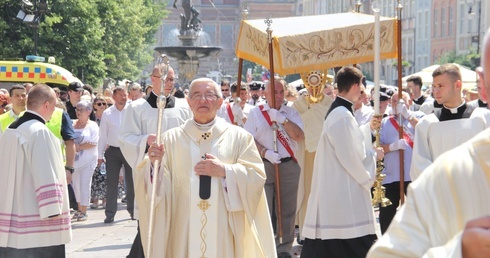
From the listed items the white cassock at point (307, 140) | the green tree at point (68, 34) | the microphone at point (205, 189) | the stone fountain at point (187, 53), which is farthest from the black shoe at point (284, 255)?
the green tree at point (68, 34)

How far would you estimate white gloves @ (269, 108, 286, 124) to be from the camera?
11.2m

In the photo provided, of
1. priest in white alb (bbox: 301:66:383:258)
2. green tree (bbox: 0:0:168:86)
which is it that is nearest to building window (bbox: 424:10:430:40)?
green tree (bbox: 0:0:168:86)

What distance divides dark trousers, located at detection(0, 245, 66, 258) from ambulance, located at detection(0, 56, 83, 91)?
1894 centimetres

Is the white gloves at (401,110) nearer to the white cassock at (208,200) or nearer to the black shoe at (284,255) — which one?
the black shoe at (284,255)

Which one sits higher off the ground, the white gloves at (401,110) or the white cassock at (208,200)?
the white gloves at (401,110)

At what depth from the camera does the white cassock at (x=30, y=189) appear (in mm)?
8273

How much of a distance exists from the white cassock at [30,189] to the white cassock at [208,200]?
3.16 feet

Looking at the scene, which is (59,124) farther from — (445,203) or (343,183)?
(445,203)

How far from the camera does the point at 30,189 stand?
8383 millimetres

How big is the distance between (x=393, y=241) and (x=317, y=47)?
352 inches

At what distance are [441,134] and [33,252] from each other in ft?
10.0

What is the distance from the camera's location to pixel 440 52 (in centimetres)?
7600

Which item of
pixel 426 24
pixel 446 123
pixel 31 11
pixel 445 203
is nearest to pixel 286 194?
pixel 446 123

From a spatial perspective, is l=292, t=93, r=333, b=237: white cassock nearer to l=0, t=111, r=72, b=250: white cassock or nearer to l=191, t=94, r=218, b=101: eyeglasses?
l=0, t=111, r=72, b=250: white cassock
